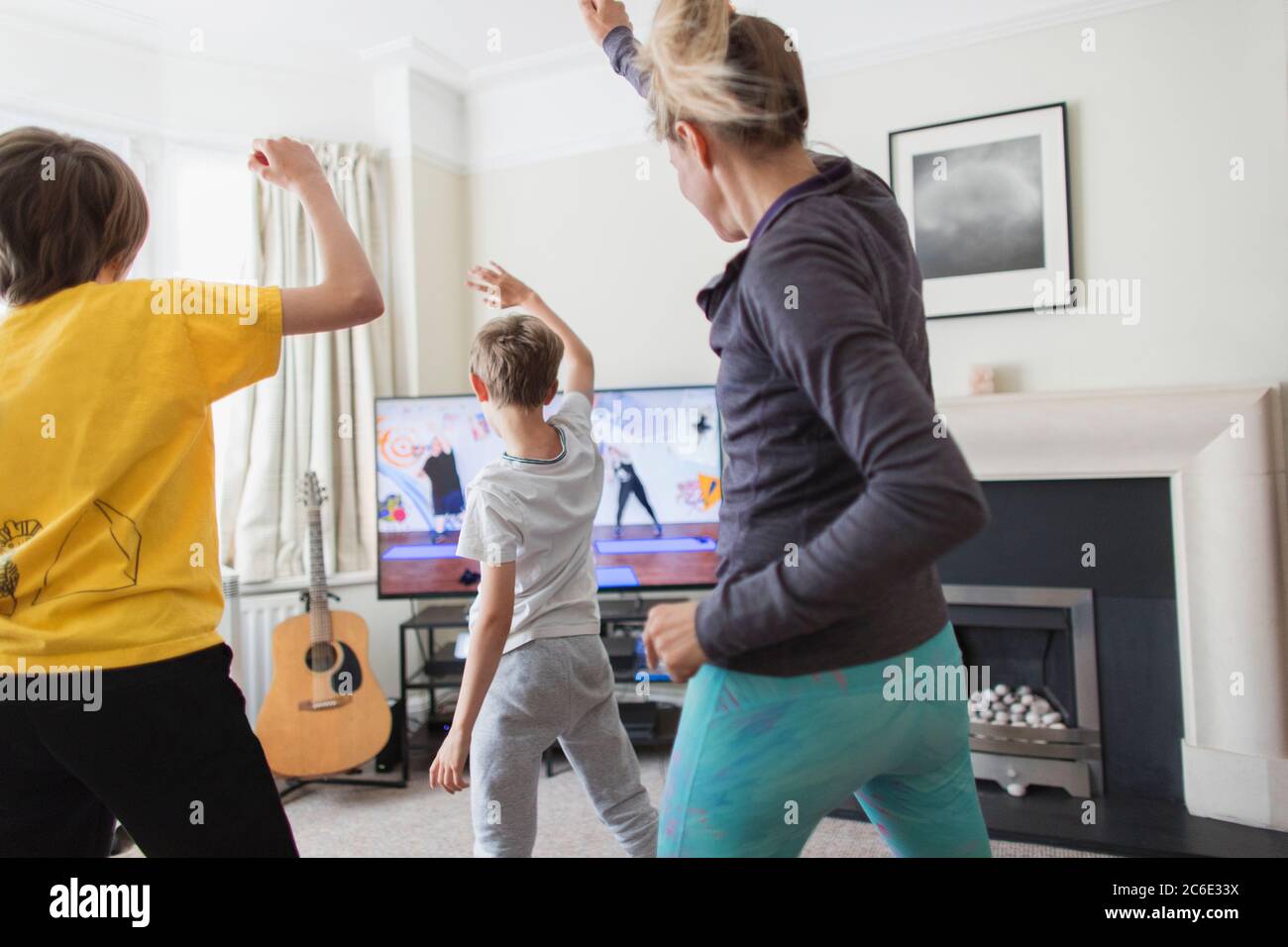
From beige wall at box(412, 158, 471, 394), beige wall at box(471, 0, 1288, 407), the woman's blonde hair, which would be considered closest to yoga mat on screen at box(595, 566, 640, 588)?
beige wall at box(412, 158, 471, 394)

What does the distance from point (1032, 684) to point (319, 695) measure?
7.62 feet

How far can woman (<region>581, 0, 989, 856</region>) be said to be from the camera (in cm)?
72

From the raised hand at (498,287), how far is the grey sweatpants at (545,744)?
0.63m

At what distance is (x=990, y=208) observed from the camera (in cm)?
299

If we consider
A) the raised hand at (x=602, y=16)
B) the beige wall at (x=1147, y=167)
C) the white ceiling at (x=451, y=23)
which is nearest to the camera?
the raised hand at (x=602, y=16)

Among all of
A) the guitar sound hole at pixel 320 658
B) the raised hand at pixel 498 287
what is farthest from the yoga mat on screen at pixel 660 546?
the raised hand at pixel 498 287

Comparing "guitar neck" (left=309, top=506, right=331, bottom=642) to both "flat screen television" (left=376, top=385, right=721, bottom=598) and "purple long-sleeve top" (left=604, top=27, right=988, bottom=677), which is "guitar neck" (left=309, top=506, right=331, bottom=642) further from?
"purple long-sleeve top" (left=604, top=27, right=988, bottom=677)

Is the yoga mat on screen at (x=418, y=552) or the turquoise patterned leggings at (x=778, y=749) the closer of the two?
the turquoise patterned leggings at (x=778, y=749)

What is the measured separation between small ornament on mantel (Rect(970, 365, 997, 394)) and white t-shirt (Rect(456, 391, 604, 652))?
69.1 inches

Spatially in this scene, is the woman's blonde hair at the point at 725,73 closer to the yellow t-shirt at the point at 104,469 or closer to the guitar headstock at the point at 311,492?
the yellow t-shirt at the point at 104,469

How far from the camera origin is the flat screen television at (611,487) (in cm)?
326

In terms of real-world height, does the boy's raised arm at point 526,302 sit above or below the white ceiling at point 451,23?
below

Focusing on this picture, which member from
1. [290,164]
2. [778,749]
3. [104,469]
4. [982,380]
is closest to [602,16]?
[290,164]
